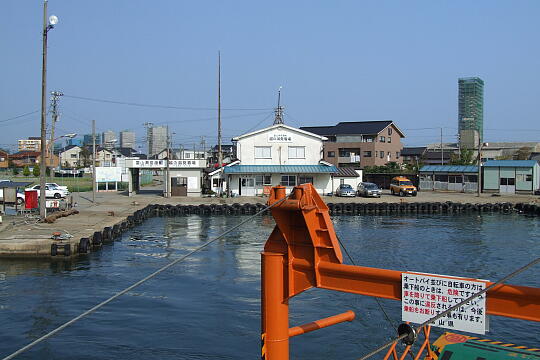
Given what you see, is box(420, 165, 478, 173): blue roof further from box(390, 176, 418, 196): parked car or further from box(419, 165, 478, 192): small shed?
box(390, 176, 418, 196): parked car

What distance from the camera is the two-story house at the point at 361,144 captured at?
64062 millimetres

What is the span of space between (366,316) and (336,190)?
3336cm

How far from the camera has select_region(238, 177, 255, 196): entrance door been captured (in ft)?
146

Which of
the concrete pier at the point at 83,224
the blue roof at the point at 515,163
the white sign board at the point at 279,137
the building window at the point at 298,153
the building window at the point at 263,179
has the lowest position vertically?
the concrete pier at the point at 83,224

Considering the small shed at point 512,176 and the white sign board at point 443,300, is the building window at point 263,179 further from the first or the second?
the white sign board at point 443,300

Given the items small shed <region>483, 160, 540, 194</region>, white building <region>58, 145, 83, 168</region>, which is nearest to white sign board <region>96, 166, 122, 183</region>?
small shed <region>483, 160, 540, 194</region>

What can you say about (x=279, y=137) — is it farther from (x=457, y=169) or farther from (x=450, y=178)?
(x=450, y=178)

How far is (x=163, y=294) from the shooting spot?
1446 centimetres

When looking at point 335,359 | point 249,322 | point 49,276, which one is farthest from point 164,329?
point 49,276

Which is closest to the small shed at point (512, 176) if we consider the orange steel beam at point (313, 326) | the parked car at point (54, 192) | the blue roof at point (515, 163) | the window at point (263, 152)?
the blue roof at point (515, 163)

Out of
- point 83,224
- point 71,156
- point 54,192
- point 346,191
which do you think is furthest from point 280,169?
point 71,156

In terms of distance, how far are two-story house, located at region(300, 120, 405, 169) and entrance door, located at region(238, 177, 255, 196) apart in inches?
913

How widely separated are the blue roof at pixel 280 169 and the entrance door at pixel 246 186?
128 centimetres

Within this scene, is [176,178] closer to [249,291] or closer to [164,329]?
[249,291]
